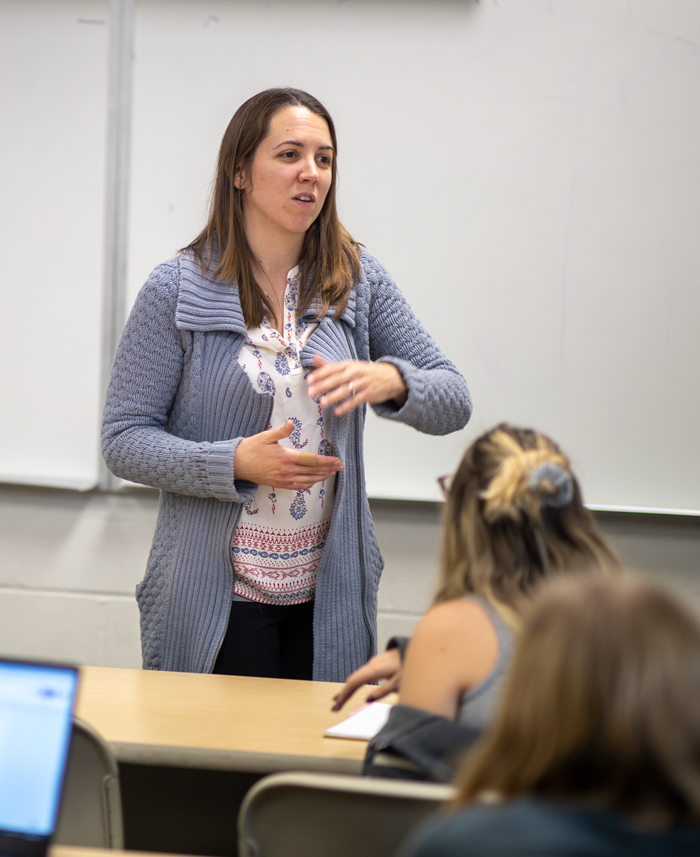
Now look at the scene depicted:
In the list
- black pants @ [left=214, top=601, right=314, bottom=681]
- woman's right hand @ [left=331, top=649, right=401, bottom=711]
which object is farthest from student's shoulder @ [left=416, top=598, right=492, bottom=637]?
black pants @ [left=214, top=601, right=314, bottom=681]

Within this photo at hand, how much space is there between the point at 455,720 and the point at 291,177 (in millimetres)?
1094

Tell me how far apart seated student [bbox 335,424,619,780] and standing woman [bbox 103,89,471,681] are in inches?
18.3

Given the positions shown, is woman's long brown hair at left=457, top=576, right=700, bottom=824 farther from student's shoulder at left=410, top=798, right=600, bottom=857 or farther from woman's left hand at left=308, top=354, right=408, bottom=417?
woman's left hand at left=308, top=354, right=408, bottom=417

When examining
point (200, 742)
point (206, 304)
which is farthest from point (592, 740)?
point (206, 304)

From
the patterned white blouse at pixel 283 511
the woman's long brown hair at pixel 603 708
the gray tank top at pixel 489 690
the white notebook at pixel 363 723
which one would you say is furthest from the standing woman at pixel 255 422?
the woman's long brown hair at pixel 603 708

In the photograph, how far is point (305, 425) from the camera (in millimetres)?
1716

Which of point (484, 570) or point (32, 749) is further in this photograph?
point (484, 570)

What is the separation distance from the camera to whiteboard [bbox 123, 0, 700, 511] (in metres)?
2.52

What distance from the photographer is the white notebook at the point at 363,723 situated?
1.38 metres

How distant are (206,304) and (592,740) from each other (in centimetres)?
127

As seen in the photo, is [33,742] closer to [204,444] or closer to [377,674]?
[377,674]

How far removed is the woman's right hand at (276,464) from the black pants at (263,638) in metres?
0.26

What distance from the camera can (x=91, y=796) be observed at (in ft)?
3.71

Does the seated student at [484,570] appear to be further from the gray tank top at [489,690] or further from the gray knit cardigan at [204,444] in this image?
the gray knit cardigan at [204,444]
